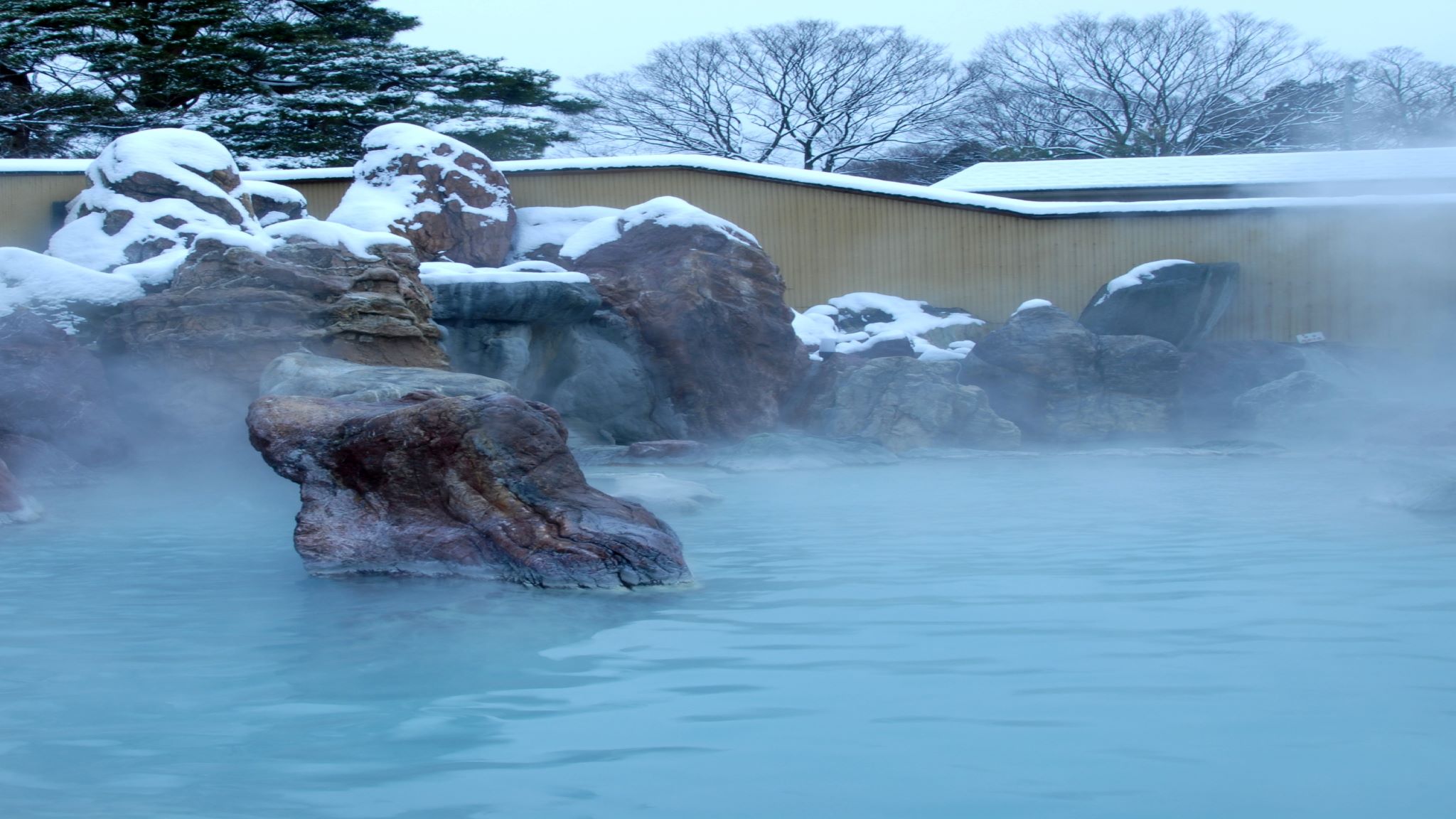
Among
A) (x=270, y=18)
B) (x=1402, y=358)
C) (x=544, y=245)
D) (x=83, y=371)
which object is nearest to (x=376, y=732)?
(x=83, y=371)

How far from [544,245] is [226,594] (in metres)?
8.08

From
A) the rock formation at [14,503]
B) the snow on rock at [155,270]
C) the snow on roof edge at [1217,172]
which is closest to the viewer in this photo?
the rock formation at [14,503]

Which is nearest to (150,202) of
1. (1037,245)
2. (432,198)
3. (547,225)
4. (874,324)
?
(432,198)

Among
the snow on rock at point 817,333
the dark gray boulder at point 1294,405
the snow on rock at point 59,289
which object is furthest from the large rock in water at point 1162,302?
the snow on rock at point 59,289

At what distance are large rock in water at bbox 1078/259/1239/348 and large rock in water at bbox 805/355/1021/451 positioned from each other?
A: 242 centimetres

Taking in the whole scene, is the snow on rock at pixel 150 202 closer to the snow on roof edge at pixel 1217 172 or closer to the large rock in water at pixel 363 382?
the large rock in water at pixel 363 382

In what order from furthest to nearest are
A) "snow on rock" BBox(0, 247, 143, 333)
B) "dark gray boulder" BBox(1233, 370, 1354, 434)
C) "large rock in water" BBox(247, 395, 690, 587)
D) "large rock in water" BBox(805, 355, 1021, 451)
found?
1. "dark gray boulder" BBox(1233, 370, 1354, 434)
2. "large rock in water" BBox(805, 355, 1021, 451)
3. "snow on rock" BBox(0, 247, 143, 333)
4. "large rock in water" BBox(247, 395, 690, 587)

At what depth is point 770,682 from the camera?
2.79 m

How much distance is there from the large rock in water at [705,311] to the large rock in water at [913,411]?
72 cm

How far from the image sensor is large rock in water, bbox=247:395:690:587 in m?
3.88

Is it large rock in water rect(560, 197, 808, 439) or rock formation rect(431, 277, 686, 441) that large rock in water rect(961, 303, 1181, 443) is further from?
rock formation rect(431, 277, 686, 441)

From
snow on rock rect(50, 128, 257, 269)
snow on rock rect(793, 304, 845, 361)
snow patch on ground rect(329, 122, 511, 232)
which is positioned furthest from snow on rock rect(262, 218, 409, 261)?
snow on rock rect(793, 304, 845, 361)

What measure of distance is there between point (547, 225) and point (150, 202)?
3883 millimetres

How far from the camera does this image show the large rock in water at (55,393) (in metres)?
6.86
